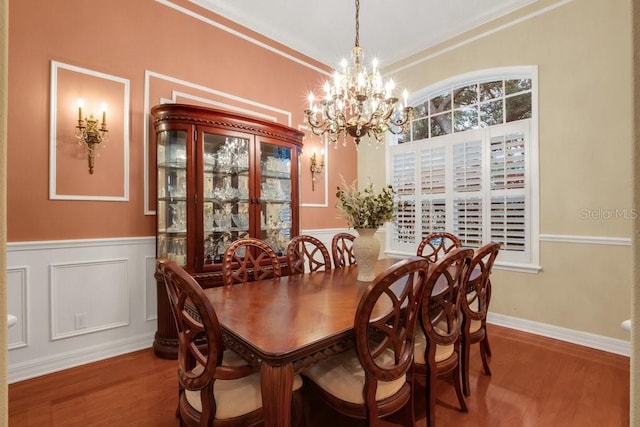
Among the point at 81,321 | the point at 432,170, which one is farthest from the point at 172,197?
the point at 432,170

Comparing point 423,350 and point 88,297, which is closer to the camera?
point 423,350

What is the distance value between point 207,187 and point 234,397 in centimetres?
197

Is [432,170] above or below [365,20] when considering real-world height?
below

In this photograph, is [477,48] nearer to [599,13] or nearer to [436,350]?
[599,13]

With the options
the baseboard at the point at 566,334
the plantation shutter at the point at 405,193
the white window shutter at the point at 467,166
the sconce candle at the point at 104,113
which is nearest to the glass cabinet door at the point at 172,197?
the sconce candle at the point at 104,113

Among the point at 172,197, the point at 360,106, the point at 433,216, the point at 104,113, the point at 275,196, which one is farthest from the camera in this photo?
the point at 433,216

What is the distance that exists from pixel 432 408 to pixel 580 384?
1339 millimetres

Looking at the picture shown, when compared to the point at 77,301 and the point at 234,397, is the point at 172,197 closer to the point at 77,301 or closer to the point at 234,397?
the point at 77,301

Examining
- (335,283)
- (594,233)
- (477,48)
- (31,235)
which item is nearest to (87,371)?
(31,235)

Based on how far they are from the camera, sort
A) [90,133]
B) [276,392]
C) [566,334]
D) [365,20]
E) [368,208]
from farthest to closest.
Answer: [365,20] < [566,334] < [90,133] < [368,208] < [276,392]

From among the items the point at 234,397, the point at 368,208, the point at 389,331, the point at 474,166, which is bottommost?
the point at 234,397

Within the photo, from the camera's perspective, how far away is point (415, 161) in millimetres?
4223

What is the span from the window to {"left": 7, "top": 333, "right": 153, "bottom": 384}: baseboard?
3.23 meters

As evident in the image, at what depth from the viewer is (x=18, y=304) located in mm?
2281
